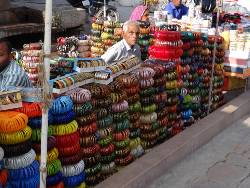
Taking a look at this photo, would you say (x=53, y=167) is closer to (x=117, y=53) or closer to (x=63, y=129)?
(x=63, y=129)

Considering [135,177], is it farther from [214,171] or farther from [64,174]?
[214,171]

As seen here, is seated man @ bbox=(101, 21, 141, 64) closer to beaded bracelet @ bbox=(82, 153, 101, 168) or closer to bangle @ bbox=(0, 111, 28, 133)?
beaded bracelet @ bbox=(82, 153, 101, 168)

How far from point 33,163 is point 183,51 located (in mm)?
3598

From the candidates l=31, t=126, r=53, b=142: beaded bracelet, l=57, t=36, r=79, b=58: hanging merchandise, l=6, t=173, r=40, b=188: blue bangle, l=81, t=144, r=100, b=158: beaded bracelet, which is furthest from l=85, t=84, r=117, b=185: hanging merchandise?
l=57, t=36, r=79, b=58: hanging merchandise

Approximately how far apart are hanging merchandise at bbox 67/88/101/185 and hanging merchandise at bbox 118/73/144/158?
726 mm

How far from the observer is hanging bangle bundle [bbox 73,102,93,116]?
3.96 metres

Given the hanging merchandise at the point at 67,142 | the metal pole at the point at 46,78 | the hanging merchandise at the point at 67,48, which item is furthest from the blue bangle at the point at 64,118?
the hanging merchandise at the point at 67,48

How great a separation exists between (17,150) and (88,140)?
3.32 ft

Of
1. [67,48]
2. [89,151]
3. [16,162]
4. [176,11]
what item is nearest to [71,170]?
[89,151]

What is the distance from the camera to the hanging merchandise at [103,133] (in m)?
4.20

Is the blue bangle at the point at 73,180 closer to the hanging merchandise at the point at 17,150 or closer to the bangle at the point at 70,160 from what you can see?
the bangle at the point at 70,160

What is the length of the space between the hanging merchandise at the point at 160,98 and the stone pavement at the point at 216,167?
47cm

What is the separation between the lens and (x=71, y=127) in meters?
3.75

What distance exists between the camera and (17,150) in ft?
10.5
